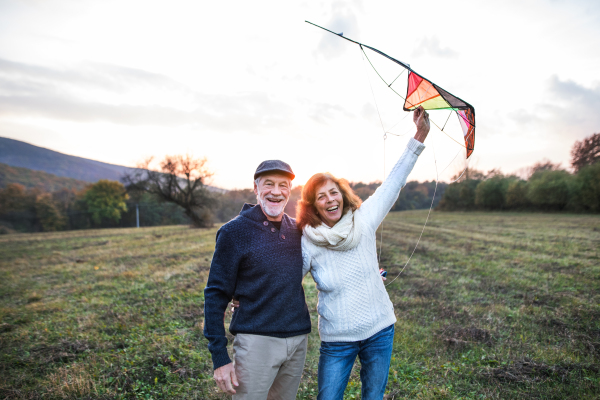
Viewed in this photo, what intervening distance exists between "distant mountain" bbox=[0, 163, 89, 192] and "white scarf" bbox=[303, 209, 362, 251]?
100 meters

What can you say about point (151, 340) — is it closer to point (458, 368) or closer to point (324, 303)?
point (324, 303)

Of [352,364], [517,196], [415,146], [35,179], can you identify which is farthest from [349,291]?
[35,179]

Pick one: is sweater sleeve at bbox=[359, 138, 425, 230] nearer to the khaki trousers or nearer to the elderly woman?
the elderly woman

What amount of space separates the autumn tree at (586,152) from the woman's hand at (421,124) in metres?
47.7

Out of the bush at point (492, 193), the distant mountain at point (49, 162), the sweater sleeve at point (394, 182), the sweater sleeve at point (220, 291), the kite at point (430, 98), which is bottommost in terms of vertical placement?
the sweater sleeve at point (220, 291)

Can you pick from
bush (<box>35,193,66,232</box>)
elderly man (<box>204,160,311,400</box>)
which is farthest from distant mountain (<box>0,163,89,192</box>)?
elderly man (<box>204,160,311,400</box>)

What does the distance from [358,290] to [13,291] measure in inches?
449

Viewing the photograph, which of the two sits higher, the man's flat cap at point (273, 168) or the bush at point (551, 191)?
the bush at point (551, 191)

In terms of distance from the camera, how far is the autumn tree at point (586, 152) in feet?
122

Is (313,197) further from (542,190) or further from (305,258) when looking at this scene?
(542,190)

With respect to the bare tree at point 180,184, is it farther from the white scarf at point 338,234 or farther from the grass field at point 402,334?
the white scarf at point 338,234

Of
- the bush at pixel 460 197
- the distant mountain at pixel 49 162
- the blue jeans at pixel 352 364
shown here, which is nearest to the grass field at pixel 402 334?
the blue jeans at pixel 352 364

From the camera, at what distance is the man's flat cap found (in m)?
2.36

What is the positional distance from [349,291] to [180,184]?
110 feet
